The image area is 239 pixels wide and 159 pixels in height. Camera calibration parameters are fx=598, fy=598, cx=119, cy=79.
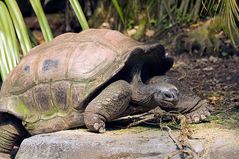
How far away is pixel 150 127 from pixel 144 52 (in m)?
0.47

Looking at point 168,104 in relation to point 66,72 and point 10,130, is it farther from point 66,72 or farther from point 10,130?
point 10,130

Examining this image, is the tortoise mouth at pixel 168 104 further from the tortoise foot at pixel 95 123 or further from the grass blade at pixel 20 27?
the grass blade at pixel 20 27

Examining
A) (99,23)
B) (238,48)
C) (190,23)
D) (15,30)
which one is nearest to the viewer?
(15,30)

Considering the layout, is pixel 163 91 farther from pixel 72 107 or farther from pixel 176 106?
pixel 72 107

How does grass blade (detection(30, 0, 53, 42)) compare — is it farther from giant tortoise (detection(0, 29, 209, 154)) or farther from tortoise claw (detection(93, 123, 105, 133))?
tortoise claw (detection(93, 123, 105, 133))

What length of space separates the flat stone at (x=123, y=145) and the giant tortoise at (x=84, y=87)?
16 cm

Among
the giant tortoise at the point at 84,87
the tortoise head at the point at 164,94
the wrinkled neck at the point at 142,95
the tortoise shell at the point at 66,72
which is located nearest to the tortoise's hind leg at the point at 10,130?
the giant tortoise at the point at 84,87

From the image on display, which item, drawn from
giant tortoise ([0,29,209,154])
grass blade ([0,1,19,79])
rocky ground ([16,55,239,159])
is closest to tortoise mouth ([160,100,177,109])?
giant tortoise ([0,29,209,154])

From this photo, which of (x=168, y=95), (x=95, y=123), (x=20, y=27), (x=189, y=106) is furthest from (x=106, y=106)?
(x=20, y=27)

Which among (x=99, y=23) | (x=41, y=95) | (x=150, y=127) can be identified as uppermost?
(x=41, y=95)

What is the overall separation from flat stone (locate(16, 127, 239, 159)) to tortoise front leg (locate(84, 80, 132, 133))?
70 millimetres

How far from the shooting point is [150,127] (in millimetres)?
3719

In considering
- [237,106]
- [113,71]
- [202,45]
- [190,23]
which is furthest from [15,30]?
[190,23]

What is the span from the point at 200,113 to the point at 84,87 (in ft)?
2.55
